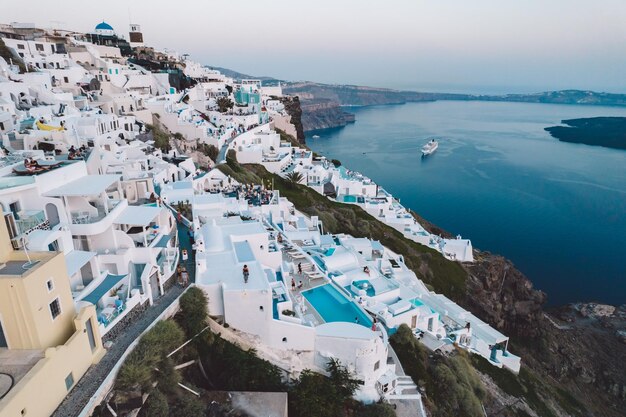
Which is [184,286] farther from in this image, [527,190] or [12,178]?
[527,190]

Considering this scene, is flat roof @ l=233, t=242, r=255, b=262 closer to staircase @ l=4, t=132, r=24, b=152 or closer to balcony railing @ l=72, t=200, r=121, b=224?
balcony railing @ l=72, t=200, r=121, b=224

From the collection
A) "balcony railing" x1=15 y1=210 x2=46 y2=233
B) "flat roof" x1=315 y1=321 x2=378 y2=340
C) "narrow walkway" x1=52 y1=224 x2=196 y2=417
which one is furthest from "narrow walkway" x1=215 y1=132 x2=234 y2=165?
"flat roof" x1=315 y1=321 x2=378 y2=340

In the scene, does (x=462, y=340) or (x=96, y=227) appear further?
(x=462, y=340)

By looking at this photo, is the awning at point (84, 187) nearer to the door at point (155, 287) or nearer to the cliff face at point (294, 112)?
the door at point (155, 287)

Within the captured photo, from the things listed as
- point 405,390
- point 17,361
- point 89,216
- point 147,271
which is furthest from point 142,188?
point 405,390

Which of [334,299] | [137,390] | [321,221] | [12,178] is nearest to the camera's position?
[137,390]

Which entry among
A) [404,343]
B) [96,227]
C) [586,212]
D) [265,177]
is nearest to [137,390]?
[96,227]

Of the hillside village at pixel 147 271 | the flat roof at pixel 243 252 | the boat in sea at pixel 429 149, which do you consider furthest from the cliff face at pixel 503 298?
the boat in sea at pixel 429 149

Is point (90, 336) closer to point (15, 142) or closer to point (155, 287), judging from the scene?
point (155, 287)
